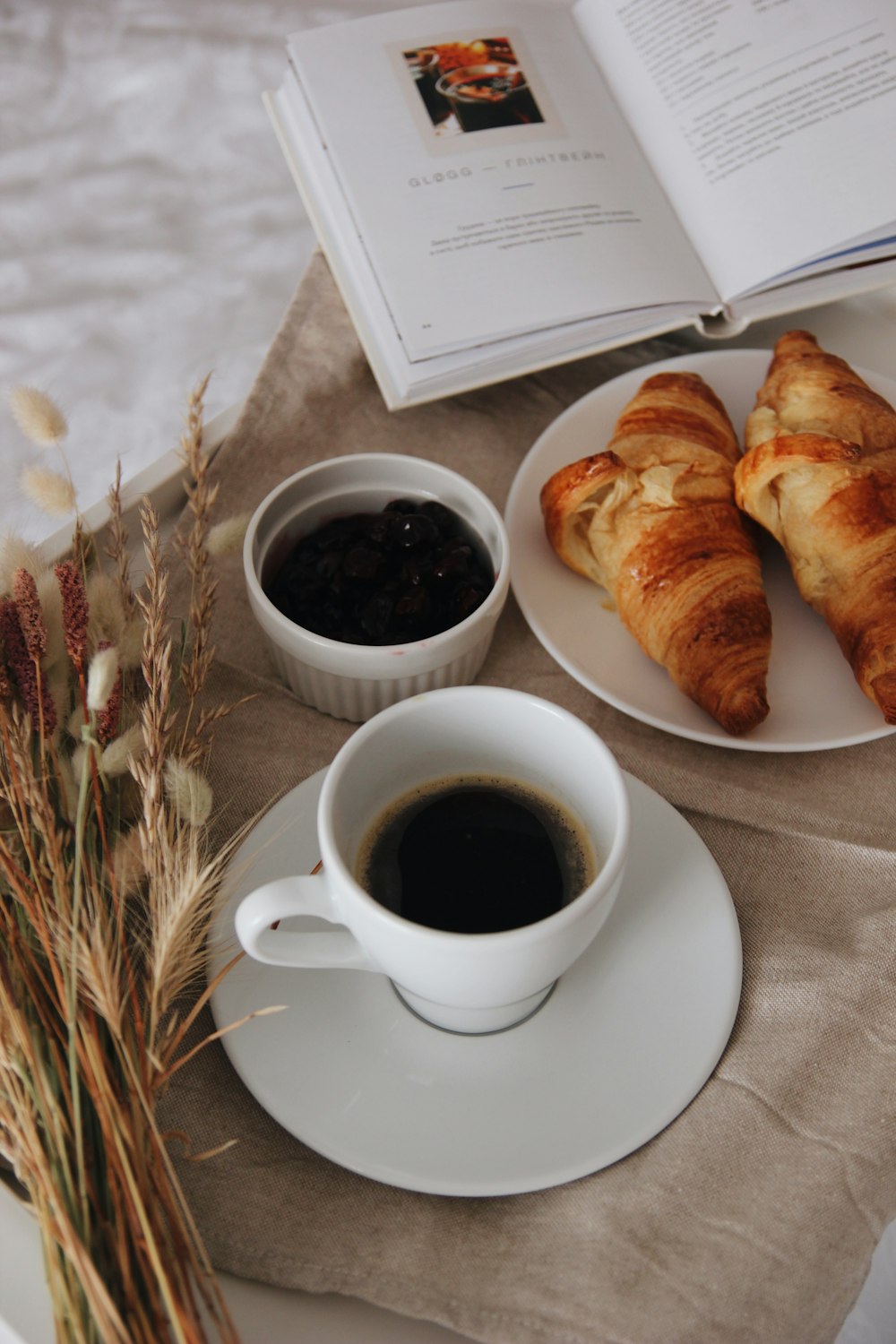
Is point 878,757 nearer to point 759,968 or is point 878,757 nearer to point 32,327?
point 759,968

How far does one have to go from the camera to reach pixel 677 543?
960mm

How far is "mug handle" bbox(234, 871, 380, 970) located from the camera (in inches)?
24.4

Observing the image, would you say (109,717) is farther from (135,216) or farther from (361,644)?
(135,216)

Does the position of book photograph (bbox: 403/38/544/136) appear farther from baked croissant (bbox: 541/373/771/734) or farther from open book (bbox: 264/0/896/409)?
baked croissant (bbox: 541/373/771/734)

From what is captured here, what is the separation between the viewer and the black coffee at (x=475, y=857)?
677mm

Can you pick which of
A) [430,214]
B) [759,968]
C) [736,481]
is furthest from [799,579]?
[430,214]

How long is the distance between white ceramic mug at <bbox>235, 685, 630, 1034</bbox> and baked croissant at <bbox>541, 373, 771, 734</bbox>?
24cm

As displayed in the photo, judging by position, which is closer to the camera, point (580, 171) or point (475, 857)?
point (475, 857)

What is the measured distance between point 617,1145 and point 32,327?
1.28 m

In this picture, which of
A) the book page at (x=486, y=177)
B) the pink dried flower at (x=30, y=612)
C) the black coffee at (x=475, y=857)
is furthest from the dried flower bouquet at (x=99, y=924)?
the book page at (x=486, y=177)

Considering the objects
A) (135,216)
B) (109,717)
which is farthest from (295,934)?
(135,216)

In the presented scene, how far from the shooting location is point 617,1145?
66 centimetres

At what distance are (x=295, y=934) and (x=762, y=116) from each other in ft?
3.32

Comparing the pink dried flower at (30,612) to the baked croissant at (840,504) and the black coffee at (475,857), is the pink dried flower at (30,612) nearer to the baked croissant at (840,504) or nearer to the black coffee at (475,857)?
the black coffee at (475,857)
